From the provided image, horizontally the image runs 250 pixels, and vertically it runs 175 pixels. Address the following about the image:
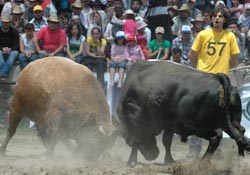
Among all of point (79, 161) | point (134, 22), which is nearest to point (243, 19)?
point (134, 22)

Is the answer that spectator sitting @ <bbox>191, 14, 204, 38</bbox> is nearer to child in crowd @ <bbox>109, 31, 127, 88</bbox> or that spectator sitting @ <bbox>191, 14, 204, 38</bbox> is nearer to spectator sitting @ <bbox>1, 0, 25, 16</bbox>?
child in crowd @ <bbox>109, 31, 127, 88</bbox>

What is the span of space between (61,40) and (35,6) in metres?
1.58

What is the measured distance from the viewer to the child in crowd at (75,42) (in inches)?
553

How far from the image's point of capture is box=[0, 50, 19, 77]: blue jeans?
540 inches

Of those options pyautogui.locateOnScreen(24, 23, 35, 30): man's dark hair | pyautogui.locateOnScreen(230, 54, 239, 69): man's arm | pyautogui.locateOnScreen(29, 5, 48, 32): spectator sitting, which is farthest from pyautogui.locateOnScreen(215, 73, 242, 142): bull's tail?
pyautogui.locateOnScreen(29, 5, 48, 32): spectator sitting

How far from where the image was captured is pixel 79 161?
369 inches

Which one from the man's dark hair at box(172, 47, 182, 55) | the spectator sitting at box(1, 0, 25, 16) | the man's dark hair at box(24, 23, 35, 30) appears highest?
the spectator sitting at box(1, 0, 25, 16)

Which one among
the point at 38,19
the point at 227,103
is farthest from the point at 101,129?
the point at 38,19

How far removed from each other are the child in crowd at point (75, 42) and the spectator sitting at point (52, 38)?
0.68ft

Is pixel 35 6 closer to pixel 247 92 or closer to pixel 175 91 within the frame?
pixel 247 92

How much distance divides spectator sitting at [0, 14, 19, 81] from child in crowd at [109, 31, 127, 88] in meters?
1.81

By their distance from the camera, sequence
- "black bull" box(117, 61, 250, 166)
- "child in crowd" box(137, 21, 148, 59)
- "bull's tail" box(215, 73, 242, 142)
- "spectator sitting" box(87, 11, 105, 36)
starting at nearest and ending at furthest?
1. "bull's tail" box(215, 73, 242, 142)
2. "black bull" box(117, 61, 250, 166)
3. "child in crowd" box(137, 21, 148, 59)
4. "spectator sitting" box(87, 11, 105, 36)

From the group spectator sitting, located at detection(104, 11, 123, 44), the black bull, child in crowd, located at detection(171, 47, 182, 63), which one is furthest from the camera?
spectator sitting, located at detection(104, 11, 123, 44)

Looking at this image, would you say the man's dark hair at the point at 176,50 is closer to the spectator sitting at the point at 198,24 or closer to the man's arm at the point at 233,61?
the spectator sitting at the point at 198,24
